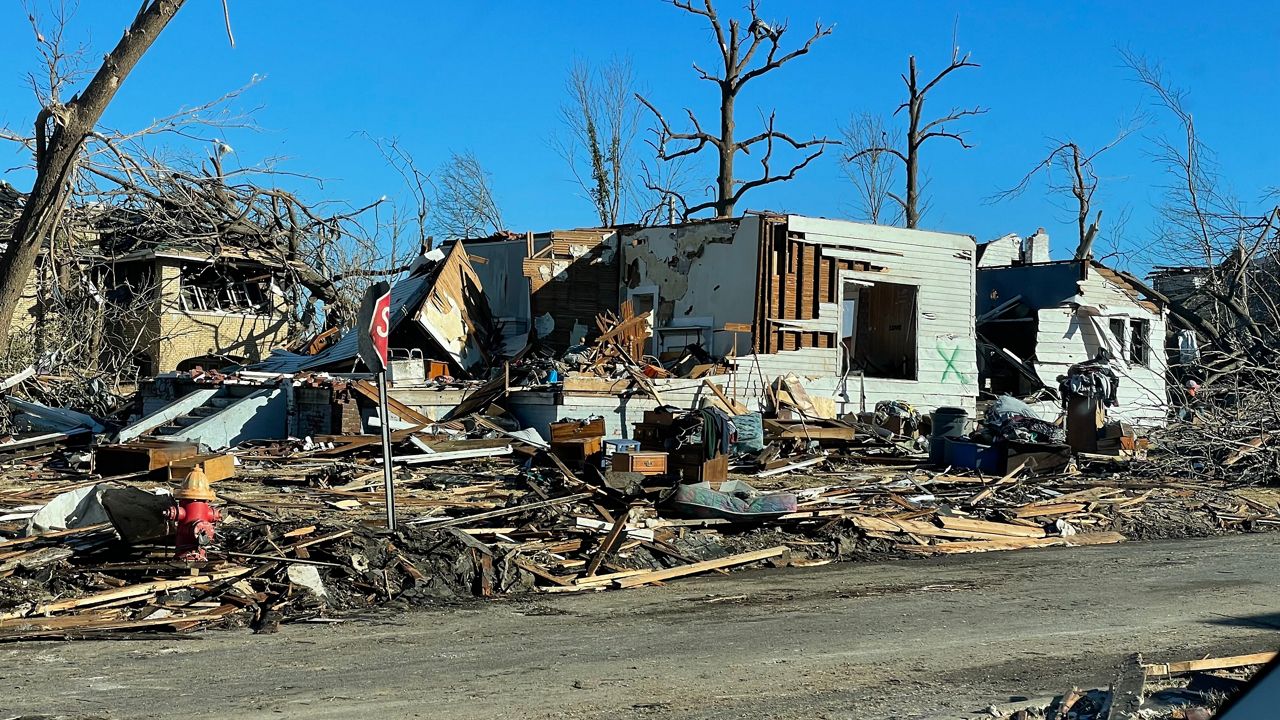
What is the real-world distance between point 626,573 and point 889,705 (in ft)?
14.9

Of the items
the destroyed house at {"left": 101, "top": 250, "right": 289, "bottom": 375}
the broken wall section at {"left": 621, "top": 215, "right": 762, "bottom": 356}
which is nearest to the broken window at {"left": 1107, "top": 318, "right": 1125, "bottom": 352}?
the broken wall section at {"left": 621, "top": 215, "right": 762, "bottom": 356}

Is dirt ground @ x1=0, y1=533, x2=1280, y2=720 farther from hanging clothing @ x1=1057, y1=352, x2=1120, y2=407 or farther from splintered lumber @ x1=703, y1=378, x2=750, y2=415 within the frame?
hanging clothing @ x1=1057, y1=352, x2=1120, y2=407

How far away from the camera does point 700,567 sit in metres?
10.9

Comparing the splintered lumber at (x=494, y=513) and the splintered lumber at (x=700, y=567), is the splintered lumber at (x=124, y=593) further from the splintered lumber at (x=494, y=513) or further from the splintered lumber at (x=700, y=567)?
the splintered lumber at (x=700, y=567)

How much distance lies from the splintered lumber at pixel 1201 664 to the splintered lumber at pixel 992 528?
19.3 feet

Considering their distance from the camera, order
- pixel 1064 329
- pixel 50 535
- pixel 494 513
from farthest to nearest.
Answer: pixel 1064 329 < pixel 494 513 < pixel 50 535

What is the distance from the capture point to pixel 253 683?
6.53 m

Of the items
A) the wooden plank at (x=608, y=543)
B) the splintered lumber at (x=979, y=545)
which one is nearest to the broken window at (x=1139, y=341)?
the splintered lumber at (x=979, y=545)

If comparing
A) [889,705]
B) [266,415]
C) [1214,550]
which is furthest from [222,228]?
[889,705]

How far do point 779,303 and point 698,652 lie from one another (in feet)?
50.7

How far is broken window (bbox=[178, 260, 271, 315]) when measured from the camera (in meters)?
29.2

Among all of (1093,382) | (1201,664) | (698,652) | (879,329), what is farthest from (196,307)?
(1201,664)

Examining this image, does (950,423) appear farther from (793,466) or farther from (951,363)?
(951,363)

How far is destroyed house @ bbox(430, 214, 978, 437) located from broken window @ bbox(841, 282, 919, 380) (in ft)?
0.14
